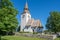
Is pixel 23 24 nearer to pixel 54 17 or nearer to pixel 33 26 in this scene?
pixel 33 26

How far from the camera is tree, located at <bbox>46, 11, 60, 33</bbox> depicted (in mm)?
49938

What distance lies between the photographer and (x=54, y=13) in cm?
5231

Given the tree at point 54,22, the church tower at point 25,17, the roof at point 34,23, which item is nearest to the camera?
the tree at point 54,22

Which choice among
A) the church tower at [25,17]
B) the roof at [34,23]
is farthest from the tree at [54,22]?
the church tower at [25,17]

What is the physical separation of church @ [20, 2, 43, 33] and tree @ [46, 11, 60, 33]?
9.10 m

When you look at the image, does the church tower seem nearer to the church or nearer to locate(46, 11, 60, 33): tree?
the church

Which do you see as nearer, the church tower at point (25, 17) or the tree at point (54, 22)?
the tree at point (54, 22)

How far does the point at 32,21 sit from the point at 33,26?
8.32ft

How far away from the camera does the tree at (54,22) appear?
4994 cm

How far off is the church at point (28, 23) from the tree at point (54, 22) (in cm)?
910

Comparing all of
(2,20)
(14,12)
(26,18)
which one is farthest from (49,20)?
(2,20)

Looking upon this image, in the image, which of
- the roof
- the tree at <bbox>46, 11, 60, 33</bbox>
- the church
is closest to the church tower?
the church

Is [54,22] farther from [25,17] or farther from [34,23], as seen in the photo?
[25,17]

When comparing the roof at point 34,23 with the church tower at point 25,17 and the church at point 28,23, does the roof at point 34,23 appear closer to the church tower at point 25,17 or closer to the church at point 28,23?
the church at point 28,23
